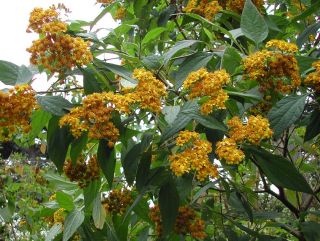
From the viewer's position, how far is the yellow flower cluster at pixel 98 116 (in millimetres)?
1246

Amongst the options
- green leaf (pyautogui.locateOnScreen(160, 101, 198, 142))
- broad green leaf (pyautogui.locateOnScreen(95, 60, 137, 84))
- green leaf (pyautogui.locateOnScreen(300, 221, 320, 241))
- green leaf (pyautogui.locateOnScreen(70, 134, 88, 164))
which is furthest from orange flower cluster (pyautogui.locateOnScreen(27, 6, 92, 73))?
green leaf (pyautogui.locateOnScreen(300, 221, 320, 241))

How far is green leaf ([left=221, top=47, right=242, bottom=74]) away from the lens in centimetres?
144

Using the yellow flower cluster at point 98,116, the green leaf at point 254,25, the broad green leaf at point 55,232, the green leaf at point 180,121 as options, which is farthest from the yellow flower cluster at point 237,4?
the broad green leaf at point 55,232

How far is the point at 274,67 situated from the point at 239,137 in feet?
0.80

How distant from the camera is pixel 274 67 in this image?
1.33 m

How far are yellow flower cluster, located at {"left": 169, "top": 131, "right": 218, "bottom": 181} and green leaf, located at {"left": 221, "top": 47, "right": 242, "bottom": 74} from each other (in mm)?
326

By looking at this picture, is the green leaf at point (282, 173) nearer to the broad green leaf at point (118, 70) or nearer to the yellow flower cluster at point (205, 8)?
the broad green leaf at point (118, 70)

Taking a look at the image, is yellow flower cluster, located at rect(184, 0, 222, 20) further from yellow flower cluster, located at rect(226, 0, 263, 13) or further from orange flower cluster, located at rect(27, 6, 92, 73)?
orange flower cluster, located at rect(27, 6, 92, 73)

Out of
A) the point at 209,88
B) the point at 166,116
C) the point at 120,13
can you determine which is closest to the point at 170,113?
the point at 166,116

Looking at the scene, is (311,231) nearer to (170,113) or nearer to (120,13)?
(170,113)

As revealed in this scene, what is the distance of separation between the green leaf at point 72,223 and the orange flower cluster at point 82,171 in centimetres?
20

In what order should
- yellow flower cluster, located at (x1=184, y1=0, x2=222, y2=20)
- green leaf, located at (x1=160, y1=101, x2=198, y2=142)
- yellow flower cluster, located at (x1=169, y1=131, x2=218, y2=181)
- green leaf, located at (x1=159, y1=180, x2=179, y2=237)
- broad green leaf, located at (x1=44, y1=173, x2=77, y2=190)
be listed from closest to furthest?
yellow flower cluster, located at (x1=169, y1=131, x2=218, y2=181), green leaf, located at (x1=160, y1=101, x2=198, y2=142), green leaf, located at (x1=159, y1=180, x2=179, y2=237), yellow flower cluster, located at (x1=184, y1=0, x2=222, y2=20), broad green leaf, located at (x1=44, y1=173, x2=77, y2=190)

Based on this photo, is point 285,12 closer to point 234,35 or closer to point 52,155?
point 234,35

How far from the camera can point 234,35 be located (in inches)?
64.1
